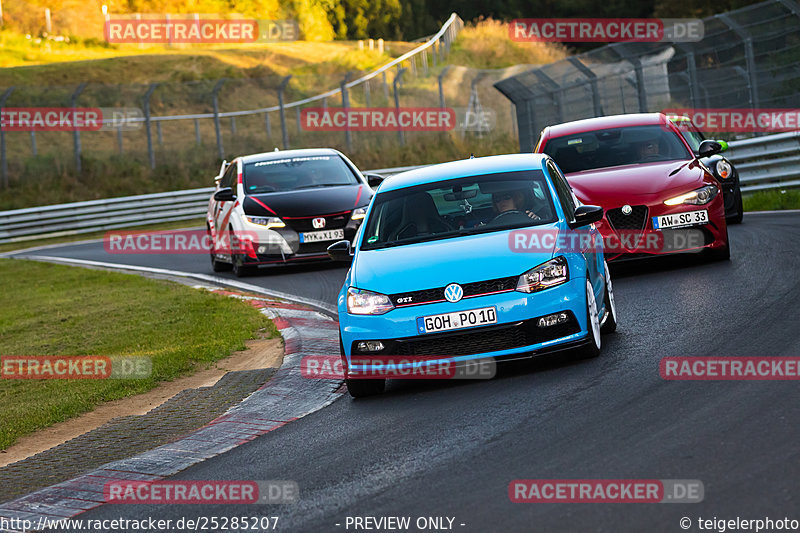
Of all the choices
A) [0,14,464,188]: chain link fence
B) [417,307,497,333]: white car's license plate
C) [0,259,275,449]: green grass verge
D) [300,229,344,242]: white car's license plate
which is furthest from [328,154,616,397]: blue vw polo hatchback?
[0,14,464,188]: chain link fence

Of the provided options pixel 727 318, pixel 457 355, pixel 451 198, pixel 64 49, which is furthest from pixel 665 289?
pixel 64 49

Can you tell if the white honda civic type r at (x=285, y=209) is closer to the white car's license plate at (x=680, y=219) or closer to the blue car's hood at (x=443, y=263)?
the white car's license plate at (x=680, y=219)

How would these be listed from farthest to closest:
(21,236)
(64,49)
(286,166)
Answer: (64,49)
(21,236)
(286,166)

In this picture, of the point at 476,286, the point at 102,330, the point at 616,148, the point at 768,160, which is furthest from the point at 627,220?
the point at 768,160

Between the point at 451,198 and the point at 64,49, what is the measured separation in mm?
69496

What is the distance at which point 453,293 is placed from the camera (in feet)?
25.8

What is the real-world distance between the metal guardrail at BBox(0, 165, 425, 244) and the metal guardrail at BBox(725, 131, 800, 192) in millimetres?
12416

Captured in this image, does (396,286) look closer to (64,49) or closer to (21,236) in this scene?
(21,236)

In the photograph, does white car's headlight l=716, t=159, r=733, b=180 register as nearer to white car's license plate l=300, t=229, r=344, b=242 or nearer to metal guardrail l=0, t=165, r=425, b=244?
white car's license plate l=300, t=229, r=344, b=242

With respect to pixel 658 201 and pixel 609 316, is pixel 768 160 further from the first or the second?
pixel 609 316

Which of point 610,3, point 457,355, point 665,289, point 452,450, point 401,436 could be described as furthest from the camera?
point 610,3

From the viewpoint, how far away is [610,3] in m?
85.1

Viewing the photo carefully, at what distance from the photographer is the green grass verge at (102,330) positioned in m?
9.61

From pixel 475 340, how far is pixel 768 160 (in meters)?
14.1
